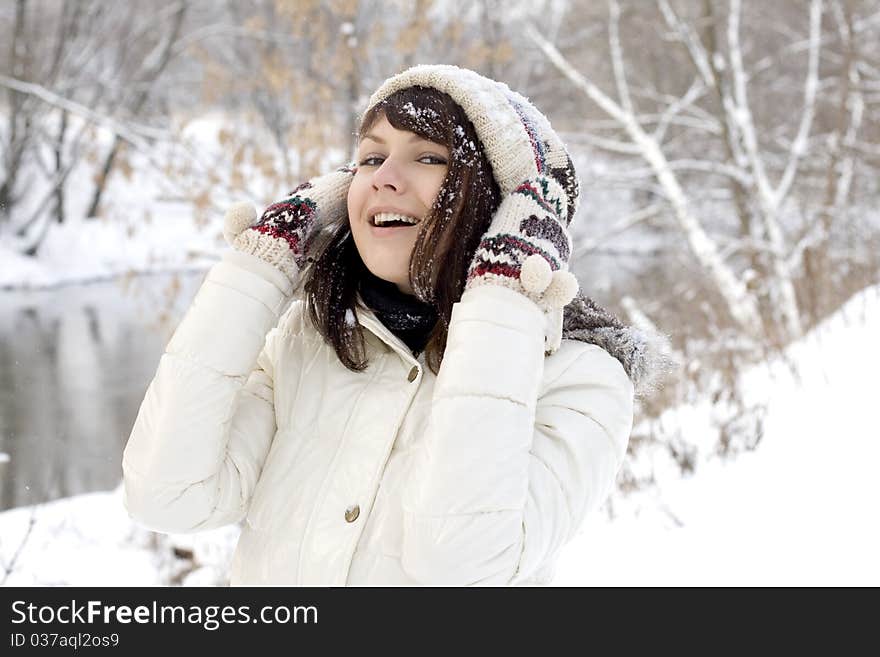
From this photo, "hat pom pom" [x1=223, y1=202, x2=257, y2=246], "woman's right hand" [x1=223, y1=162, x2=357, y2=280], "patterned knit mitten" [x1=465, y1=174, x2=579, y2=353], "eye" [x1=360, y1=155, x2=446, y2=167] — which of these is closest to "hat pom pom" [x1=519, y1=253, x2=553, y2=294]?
"patterned knit mitten" [x1=465, y1=174, x2=579, y2=353]

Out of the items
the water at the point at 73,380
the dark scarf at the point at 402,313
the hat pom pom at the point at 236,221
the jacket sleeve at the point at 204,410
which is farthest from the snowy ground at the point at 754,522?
the hat pom pom at the point at 236,221

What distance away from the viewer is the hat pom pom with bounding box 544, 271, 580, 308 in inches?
49.2

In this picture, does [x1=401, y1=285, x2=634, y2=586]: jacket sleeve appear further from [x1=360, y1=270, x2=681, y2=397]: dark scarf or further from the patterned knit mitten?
[x1=360, y1=270, x2=681, y2=397]: dark scarf

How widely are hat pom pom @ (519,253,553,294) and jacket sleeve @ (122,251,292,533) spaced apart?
41 cm

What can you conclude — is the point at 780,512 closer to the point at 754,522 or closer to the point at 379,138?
the point at 754,522

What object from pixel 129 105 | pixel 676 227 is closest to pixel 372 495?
pixel 676 227

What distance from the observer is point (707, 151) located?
11906mm

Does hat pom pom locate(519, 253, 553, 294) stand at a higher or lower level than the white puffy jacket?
higher

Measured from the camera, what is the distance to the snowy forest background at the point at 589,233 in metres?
3.04

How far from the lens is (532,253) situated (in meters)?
1.28

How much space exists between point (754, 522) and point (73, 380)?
7.17 m

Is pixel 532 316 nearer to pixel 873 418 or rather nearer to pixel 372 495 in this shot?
pixel 372 495

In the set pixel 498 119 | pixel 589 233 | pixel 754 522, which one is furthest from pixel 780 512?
pixel 589 233
